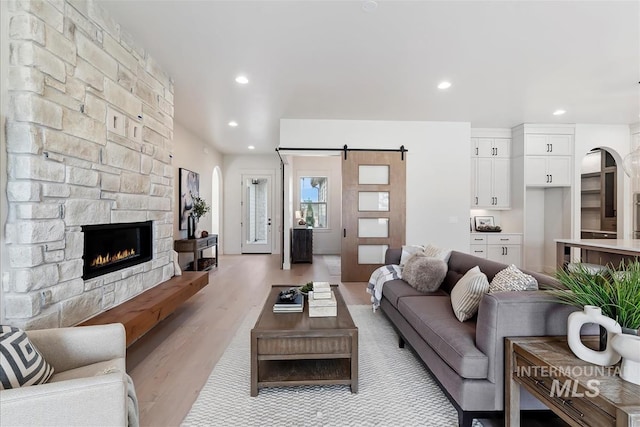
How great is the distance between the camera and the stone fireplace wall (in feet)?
5.69

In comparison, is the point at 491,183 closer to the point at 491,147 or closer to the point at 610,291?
the point at 491,147

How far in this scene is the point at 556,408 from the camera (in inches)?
51.3

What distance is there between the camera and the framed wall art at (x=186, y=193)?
17.7ft

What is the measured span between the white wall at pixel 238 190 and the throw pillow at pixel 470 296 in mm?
6524

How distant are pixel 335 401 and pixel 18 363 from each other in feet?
Answer: 5.31

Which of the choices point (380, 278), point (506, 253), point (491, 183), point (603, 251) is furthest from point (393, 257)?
point (491, 183)

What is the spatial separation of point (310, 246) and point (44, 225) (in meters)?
5.52

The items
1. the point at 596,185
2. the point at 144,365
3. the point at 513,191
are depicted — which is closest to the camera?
the point at 144,365

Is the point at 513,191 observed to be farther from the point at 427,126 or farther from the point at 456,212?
the point at 427,126

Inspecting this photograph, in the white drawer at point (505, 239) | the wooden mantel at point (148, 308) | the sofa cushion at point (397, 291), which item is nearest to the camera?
the wooden mantel at point (148, 308)

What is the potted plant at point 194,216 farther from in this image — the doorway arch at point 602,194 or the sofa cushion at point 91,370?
the doorway arch at point 602,194

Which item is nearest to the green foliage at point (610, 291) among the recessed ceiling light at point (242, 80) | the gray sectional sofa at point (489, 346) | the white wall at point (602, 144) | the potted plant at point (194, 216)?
the gray sectional sofa at point (489, 346)

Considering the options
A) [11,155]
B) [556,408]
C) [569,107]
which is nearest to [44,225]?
[11,155]

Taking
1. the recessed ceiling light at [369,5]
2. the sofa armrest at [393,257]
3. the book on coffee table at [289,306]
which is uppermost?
the recessed ceiling light at [369,5]
